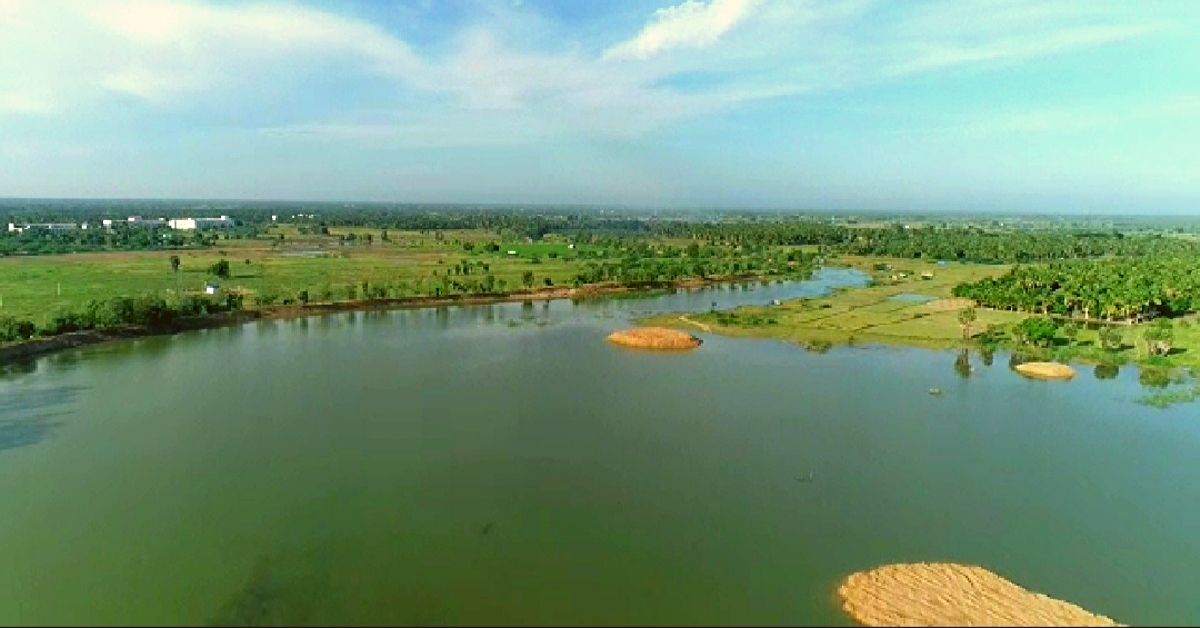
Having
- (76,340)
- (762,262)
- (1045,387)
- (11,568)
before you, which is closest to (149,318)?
(76,340)

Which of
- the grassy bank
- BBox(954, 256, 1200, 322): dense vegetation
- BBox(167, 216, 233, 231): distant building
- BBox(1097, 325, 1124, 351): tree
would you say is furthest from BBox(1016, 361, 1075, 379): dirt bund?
BBox(167, 216, 233, 231): distant building

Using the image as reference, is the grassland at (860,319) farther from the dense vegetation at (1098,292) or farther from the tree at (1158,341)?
the tree at (1158,341)

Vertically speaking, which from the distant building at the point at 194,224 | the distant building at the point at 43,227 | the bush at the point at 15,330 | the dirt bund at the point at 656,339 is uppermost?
the distant building at the point at 194,224

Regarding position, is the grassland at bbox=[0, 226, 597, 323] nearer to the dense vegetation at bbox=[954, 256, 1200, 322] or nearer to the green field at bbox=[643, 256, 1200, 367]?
the green field at bbox=[643, 256, 1200, 367]

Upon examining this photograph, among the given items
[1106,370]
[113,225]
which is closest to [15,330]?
[1106,370]

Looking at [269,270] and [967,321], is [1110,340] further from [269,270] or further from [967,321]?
[269,270]

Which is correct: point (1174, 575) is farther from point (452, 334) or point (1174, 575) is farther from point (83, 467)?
point (452, 334)

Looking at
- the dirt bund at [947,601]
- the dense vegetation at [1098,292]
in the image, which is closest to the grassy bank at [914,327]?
the dense vegetation at [1098,292]
